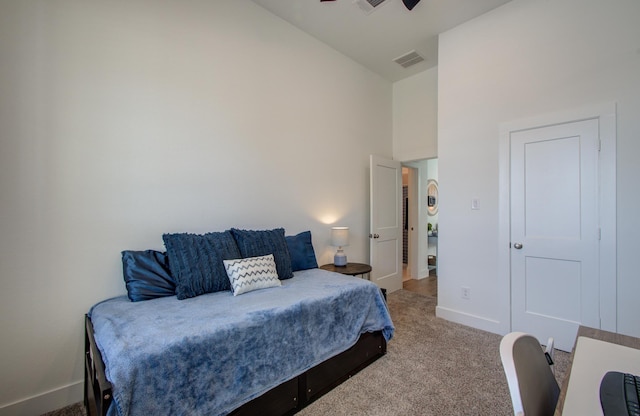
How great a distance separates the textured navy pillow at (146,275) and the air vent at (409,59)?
148 inches

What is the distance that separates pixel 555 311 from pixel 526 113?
1.89 metres

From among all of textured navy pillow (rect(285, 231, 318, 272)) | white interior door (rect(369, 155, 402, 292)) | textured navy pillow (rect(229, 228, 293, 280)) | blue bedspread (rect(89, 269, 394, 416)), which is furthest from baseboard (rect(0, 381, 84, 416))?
white interior door (rect(369, 155, 402, 292))

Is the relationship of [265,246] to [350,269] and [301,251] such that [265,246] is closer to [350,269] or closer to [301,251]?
[301,251]

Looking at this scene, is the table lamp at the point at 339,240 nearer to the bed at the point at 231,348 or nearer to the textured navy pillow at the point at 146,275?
the bed at the point at 231,348

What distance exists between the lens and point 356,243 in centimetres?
396

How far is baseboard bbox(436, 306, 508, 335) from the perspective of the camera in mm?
2863

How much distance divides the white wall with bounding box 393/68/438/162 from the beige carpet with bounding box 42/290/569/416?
2487mm

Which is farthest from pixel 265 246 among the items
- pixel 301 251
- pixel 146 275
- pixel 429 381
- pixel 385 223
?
pixel 385 223

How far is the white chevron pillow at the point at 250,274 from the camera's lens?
6.84ft

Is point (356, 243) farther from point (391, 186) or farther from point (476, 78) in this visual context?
point (476, 78)

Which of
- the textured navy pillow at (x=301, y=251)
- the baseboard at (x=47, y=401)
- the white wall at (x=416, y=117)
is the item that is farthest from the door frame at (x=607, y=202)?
the baseboard at (x=47, y=401)

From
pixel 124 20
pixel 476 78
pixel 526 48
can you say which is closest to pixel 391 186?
pixel 476 78

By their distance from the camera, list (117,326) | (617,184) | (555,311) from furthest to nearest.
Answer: (555,311)
(617,184)
(117,326)

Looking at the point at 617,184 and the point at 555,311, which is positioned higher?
the point at 617,184
